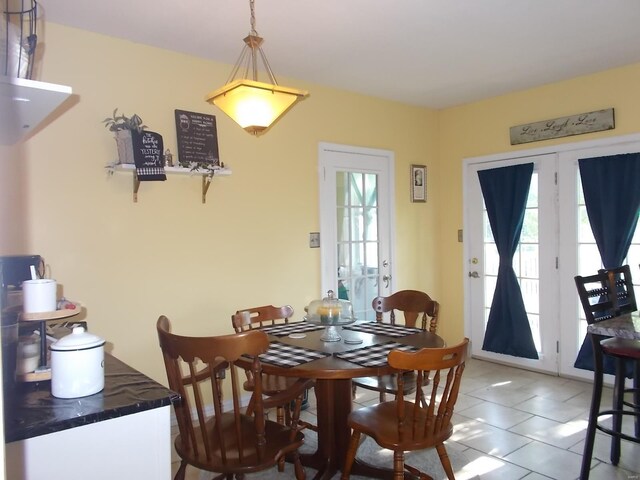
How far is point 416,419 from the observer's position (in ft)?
6.56

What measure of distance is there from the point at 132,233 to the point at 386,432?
6.47 feet

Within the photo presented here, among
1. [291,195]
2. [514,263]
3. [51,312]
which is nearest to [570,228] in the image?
[514,263]

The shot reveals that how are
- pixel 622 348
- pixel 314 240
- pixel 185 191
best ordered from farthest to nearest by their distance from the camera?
pixel 314 240 → pixel 185 191 → pixel 622 348

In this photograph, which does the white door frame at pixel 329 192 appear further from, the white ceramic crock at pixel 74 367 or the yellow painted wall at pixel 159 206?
the white ceramic crock at pixel 74 367

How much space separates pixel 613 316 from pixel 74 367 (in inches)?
101

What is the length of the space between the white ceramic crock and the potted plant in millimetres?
1833

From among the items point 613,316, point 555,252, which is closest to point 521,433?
point 613,316

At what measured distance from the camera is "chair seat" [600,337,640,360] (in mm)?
2254

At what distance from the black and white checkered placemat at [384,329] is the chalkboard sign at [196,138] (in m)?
1.50

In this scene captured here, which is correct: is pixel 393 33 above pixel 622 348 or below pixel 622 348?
above

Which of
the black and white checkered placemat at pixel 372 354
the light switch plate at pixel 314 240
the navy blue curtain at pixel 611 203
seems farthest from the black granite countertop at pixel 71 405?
the navy blue curtain at pixel 611 203

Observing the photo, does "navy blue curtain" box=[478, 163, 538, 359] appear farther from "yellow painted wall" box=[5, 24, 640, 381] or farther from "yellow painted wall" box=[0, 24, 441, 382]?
"yellow painted wall" box=[0, 24, 441, 382]

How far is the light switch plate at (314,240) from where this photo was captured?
3961 mm

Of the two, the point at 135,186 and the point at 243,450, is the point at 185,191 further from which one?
the point at 243,450
